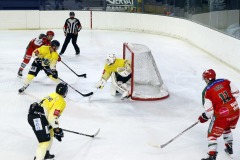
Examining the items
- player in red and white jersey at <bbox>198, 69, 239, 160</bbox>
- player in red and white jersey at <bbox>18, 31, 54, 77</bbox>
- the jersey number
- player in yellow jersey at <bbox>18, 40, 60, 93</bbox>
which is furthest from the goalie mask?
the jersey number

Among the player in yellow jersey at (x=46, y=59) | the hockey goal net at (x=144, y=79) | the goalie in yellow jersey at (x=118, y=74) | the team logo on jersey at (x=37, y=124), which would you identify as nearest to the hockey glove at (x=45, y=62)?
the player in yellow jersey at (x=46, y=59)

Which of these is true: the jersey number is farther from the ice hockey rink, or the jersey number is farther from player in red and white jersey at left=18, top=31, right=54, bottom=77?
A: player in red and white jersey at left=18, top=31, right=54, bottom=77

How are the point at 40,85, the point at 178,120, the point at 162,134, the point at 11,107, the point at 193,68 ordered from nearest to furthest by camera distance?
the point at 162,134
the point at 178,120
the point at 11,107
the point at 40,85
the point at 193,68

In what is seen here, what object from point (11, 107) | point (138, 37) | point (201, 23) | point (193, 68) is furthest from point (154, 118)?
point (138, 37)

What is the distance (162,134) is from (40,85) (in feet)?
9.74

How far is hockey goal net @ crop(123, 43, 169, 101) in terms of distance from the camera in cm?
725

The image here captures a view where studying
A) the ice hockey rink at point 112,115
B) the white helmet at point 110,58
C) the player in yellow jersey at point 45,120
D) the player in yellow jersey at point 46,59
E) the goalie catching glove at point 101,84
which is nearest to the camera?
the player in yellow jersey at point 45,120

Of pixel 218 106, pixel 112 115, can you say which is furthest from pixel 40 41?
pixel 218 106

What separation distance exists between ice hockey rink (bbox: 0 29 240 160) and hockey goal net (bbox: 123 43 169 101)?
6.3 inches

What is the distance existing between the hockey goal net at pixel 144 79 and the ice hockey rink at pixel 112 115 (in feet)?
0.53

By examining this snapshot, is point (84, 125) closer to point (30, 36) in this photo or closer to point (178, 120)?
point (178, 120)

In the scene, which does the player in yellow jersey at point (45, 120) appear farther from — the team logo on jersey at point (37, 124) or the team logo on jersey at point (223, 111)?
the team logo on jersey at point (223, 111)

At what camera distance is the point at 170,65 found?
980 centimetres

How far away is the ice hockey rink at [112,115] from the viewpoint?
17.2 ft
